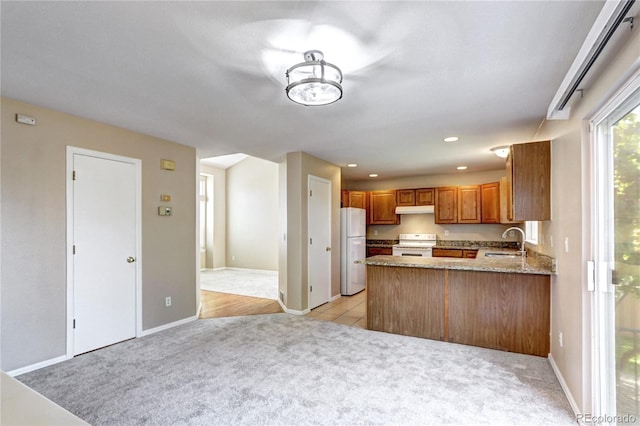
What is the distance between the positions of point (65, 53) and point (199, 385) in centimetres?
257

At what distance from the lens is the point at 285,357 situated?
3.09m

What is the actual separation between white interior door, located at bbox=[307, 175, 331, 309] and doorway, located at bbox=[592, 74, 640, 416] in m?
3.51

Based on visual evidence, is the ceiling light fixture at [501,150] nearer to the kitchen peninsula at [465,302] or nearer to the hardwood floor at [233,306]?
the kitchen peninsula at [465,302]

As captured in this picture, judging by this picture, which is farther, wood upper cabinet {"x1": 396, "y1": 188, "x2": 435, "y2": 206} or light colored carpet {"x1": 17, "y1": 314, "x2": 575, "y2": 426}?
wood upper cabinet {"x1": 396, "y1": 188, "x2": 435, "y2": 206}

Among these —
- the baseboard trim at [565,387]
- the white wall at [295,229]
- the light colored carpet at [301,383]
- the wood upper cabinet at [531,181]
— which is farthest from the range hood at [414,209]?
the baseboard trim at [565,387]

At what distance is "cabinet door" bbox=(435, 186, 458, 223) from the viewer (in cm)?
655

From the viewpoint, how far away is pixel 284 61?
2094 mm

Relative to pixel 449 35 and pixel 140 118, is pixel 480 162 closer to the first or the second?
pixel 449 35

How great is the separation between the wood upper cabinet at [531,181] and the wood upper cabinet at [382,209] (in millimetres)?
3998

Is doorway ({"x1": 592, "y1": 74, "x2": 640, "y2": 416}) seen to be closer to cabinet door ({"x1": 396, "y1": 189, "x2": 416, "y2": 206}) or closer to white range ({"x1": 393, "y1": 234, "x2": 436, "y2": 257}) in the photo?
white range ({"x1": 393, "y1": 234, "x2": 436, "y2": 257})

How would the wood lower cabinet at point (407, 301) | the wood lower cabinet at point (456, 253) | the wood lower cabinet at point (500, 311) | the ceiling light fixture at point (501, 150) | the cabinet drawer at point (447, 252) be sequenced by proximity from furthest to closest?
the cabinet drawer at point (447, 252) → the wood lower cabinet at point (456, 253) → the ceiling light fixture at point (501, 150) → the wood lower cabinet at point (407, 301) → the wood lower cabinet at point (500, 311)

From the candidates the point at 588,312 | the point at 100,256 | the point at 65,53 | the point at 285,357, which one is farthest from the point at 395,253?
the point at 65,53

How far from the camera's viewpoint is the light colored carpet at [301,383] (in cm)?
214

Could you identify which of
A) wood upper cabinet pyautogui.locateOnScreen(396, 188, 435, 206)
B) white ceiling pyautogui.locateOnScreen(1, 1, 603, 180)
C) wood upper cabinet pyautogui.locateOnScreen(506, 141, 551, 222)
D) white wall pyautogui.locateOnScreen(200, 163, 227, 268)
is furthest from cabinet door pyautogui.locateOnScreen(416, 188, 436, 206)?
white wall pyautogui.locateOnScreen(200, 163, 227, 268)
